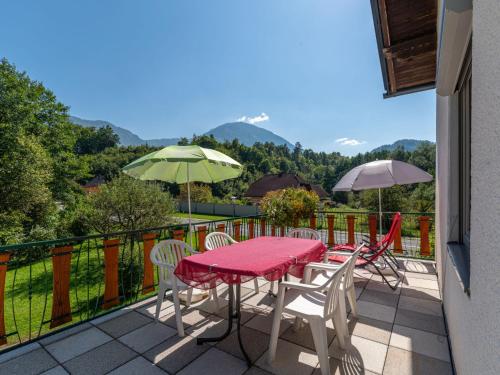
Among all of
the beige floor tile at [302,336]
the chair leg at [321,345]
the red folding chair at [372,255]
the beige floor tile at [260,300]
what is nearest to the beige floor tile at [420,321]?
the red folding chair at [372,255]

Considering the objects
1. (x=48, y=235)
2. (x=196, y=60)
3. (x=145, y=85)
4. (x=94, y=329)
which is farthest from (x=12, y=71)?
(x=94, y=329)

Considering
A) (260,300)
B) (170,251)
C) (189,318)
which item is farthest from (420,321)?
(170,251)

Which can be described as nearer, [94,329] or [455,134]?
[455,134]

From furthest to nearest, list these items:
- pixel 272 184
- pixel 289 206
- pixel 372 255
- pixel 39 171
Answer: pixel 272 184, pixel 39 171, pixel 289 206, pixel 372 255

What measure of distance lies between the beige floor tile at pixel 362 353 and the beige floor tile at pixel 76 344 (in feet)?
7.32

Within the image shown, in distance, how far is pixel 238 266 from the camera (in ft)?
7.34

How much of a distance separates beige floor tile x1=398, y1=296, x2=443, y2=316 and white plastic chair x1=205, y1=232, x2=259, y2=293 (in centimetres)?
190

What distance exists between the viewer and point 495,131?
2.45 feet

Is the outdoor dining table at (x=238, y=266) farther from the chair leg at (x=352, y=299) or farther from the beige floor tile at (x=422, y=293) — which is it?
the beige floor tile at (x=422, y=293)

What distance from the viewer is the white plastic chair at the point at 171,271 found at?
262 cm

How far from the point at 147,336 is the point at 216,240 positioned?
62.3 inches

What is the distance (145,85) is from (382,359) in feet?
76.8

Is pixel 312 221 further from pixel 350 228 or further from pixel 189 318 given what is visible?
pixel 189 318

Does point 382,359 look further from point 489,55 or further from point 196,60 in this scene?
point 196,60
